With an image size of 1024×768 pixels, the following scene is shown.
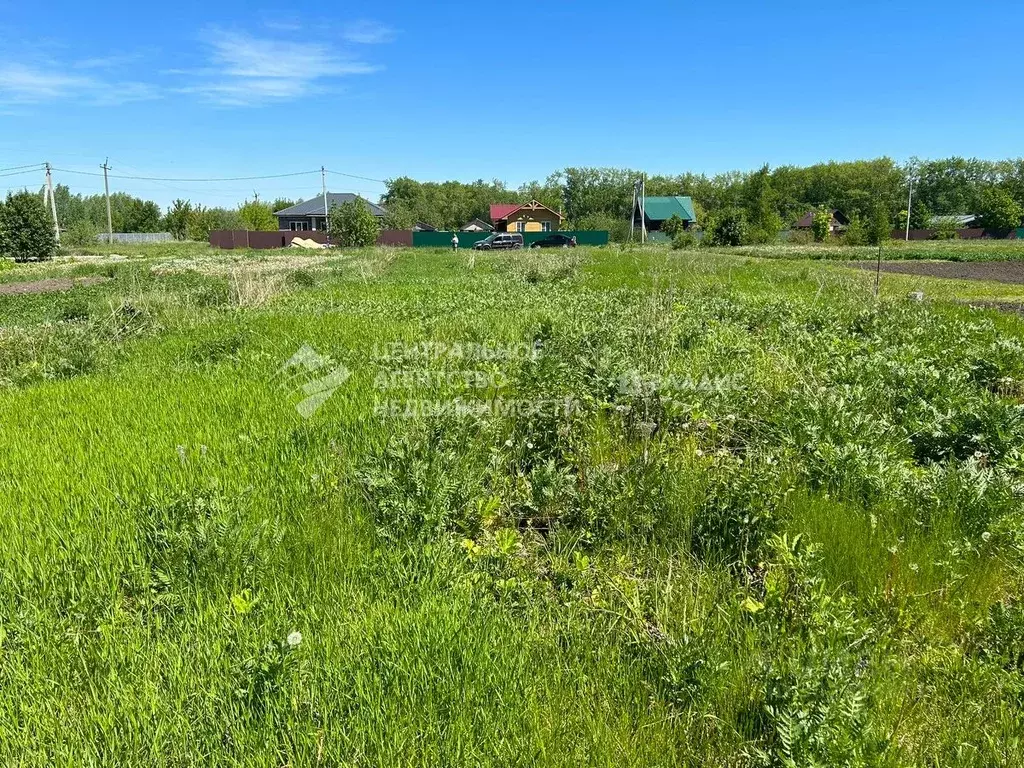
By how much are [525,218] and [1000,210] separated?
61556 mm

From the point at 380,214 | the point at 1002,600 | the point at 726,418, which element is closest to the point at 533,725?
the point at 1002,600

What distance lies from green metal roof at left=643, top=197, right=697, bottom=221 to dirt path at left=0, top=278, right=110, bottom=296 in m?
76.3

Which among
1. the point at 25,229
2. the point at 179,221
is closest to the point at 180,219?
the point at 179,221

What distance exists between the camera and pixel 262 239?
64562 mm

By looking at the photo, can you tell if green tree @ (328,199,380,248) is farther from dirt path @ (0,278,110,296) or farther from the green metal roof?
the green metal roof

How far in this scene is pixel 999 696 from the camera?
2188 millimetres

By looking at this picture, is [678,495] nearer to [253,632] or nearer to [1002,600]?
[1002,600]

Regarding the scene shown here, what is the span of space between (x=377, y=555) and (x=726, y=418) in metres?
3.06

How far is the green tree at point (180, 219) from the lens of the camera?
78250mm

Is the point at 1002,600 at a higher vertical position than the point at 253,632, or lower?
lower

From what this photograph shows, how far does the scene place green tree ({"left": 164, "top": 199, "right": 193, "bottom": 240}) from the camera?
78.2 metres

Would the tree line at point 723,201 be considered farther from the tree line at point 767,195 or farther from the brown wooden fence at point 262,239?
the brown wooden fence at point 262,239

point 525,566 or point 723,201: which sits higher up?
point 723,201

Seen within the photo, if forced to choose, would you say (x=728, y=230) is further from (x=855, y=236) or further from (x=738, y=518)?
(x=738, y=518)
